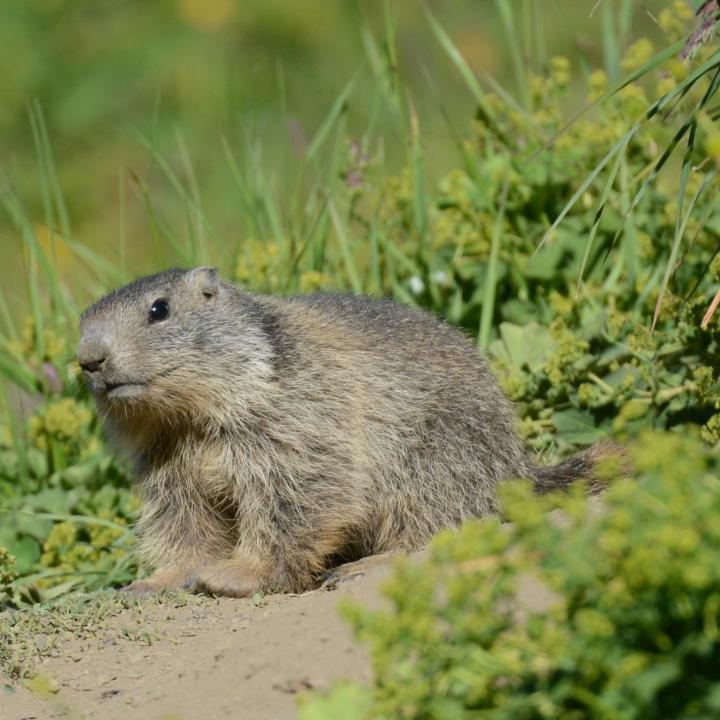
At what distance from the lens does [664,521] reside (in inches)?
87.4

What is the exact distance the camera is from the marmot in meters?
4.49

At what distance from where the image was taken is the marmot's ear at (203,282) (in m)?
4.79

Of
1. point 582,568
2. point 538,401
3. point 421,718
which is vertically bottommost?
point 538,401

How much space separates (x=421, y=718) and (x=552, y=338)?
3.16 metres

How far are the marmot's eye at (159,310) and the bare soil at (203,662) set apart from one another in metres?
0.99

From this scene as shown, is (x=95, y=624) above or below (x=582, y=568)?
below

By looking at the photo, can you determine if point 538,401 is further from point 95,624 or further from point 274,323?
point 95,624

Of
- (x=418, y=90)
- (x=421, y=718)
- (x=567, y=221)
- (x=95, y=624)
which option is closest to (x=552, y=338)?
(x=567, y=221)

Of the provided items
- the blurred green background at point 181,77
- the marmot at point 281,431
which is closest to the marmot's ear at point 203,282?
the marmot at point 281,431

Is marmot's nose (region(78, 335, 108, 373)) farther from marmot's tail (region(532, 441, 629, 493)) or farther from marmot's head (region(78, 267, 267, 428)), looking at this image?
marmot's tail (region(532, 441, 629, 493))

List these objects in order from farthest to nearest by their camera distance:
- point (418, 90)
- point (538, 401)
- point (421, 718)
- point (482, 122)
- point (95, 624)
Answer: point (418, 90) → point (482, 122) → point (538, 401) → point (95, 624) → point (421, 718)

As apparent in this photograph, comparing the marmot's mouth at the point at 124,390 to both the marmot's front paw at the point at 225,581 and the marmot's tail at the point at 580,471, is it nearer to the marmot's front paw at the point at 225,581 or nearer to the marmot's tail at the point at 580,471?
the marmot's front paw at the point at 225,581

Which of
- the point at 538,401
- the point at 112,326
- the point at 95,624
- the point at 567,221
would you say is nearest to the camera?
the point at 95,624

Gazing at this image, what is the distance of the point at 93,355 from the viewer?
4.41m
